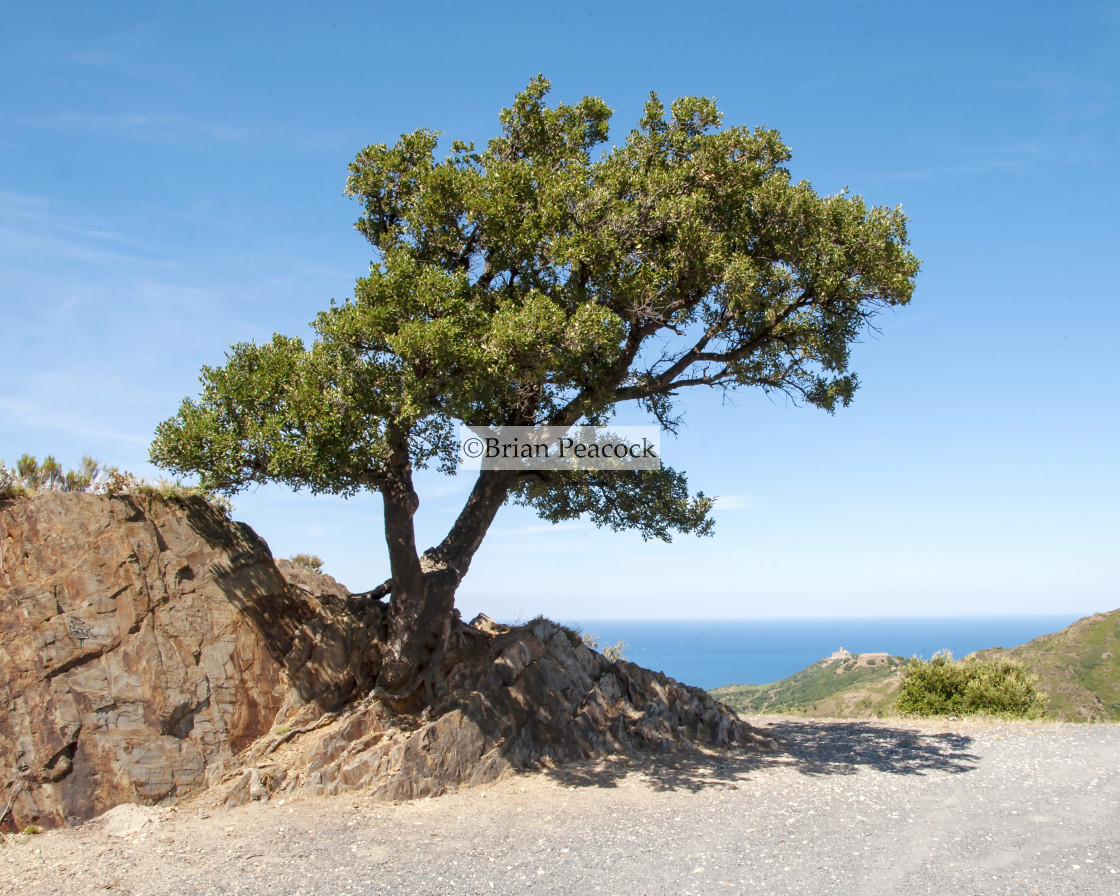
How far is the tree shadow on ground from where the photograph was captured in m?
12.2

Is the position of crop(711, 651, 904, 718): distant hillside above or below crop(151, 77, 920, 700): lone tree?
below

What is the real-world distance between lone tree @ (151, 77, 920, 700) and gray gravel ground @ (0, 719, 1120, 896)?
3577 mm

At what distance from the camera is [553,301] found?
12.4 metres

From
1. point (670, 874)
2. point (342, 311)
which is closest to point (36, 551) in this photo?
point (342, 311)

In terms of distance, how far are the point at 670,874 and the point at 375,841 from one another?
3.82 meters

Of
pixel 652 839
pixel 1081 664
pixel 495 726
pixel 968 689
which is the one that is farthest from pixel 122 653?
pixel 1081 664

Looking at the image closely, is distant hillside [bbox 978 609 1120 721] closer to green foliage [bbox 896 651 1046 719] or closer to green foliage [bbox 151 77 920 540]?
green foliage [bbox 896 651 1046 719]

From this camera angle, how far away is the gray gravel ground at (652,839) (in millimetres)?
8102

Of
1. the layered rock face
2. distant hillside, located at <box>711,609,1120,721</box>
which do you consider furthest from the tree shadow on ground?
distant hillside, located at <box>711,609,1120,721</box>

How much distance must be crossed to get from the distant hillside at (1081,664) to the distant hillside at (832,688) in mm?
7784

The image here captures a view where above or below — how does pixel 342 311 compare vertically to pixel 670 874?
above

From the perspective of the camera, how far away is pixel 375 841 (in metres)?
9.49

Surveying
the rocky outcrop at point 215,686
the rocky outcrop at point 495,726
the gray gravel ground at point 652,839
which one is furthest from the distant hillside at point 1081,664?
the rocky outcrop at point 215,686

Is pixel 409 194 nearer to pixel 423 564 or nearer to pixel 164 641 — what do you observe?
pixel 423 564
